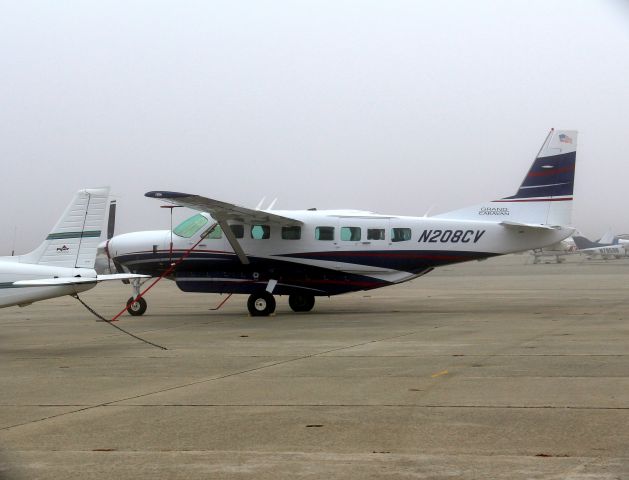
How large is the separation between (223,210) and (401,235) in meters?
4.22

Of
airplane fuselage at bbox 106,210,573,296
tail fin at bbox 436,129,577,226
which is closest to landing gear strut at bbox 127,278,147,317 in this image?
airplane fuselage at bbox 106,210,573,296

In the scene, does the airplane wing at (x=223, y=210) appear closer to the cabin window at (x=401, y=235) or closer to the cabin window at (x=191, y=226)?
the cabin window at (x=191, y=226)

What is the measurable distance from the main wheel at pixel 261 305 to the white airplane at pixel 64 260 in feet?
21.4

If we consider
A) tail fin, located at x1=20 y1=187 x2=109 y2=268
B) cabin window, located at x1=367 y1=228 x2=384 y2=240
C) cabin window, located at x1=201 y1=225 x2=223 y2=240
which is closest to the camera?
tail fin, located at x1=20 y1=187 x2=109 y2=268

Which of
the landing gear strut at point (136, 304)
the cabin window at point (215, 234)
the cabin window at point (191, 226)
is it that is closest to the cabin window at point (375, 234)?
the cabin window at point (215, 234)

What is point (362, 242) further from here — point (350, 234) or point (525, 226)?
point (525, 226)

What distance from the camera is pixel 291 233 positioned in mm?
21828

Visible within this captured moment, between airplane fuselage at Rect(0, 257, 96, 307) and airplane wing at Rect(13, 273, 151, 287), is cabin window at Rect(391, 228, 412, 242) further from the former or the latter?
airplane fuselage at Rect(0, 257, 96, 307)

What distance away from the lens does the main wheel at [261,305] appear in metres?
21.2

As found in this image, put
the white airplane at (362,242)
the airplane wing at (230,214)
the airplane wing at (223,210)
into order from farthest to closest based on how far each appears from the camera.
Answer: the white airplane at (362,242)
the airplane wing at (230,214)
the airplane wing at (223,210)

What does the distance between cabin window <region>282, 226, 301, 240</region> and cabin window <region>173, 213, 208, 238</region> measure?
6.28ft

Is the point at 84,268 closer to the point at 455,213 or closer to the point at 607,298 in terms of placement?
the point at 455,213

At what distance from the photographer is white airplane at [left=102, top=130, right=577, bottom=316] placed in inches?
845

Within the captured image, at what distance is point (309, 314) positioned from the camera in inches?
859
